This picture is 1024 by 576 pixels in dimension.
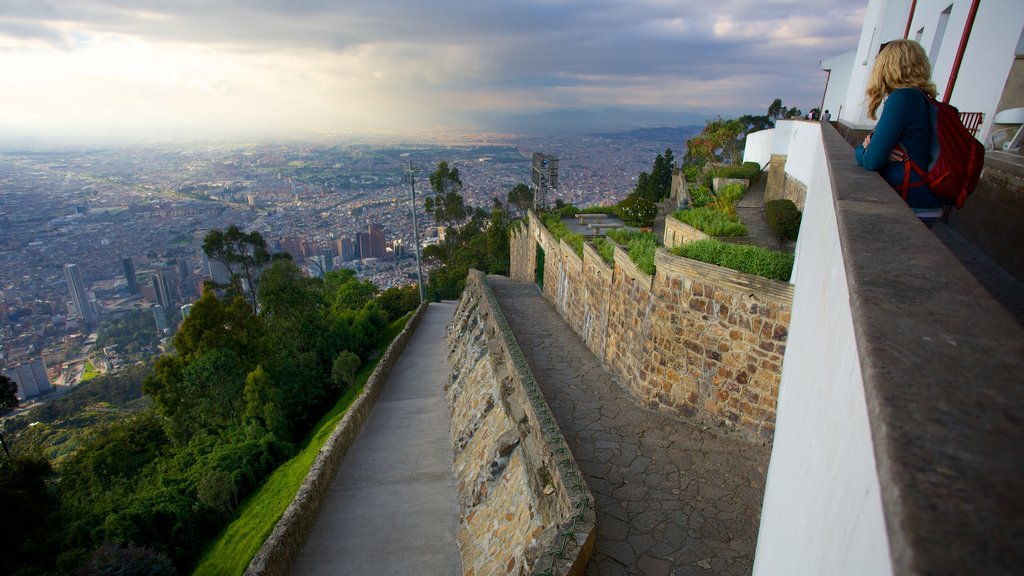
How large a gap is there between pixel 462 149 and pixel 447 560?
83.7m

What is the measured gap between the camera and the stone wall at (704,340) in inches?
249

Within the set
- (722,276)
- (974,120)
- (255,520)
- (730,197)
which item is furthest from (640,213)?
(255,520)

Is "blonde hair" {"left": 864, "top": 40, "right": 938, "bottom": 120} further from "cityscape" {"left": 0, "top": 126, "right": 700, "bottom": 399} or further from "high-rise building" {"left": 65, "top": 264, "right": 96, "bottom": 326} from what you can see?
"high-rise building" {"left": 65, "top": 264, "right": 96, "bottom": 326}

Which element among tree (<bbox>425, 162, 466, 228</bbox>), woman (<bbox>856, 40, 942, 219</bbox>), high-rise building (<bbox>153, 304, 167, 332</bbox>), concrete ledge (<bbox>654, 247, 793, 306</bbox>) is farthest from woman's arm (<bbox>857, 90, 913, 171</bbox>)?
high-rise building (<bbox>153, 304, 167, 332</bbox>)

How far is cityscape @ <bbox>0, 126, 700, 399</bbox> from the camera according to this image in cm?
3716

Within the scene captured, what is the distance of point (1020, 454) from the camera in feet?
2.61

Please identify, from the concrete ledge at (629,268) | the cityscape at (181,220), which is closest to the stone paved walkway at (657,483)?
the concrete ledge at (629,268)

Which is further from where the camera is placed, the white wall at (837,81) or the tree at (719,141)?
the tree at (719,141)

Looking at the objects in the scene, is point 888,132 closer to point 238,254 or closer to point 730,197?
point 730,197

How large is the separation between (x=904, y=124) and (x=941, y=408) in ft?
9.32

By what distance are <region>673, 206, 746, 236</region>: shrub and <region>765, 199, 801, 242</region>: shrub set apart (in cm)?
85

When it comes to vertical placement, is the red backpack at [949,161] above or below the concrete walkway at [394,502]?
above

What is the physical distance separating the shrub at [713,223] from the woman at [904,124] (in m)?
7.11

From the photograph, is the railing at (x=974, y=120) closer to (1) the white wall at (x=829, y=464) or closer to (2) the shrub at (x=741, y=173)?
(1) the white wall at (x=829, y=464)
